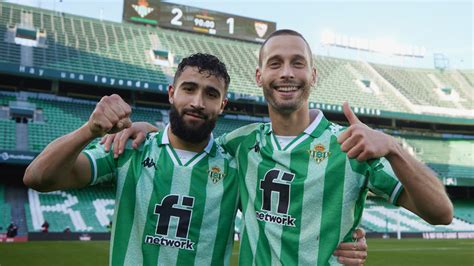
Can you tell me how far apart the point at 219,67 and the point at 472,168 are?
38.4 meters

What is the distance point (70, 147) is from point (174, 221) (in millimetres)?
886

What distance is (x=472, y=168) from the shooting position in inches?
1411

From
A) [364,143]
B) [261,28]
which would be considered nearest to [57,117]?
[261,28]

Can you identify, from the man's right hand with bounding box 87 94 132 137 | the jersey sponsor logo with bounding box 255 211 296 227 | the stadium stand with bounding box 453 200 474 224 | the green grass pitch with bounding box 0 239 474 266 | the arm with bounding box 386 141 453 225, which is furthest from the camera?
the stadium stand with bounding box 453 200 474 224

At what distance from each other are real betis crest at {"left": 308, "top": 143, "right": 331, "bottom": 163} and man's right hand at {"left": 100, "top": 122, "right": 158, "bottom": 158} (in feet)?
4.22

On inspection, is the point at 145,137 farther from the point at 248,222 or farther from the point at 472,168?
the point at 472,168

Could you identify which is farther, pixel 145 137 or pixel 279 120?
pixel 145 137

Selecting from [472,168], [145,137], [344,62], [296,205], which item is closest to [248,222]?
[296,205]

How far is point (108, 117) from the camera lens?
2.51 metres

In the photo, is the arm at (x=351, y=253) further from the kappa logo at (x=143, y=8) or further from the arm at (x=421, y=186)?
the kappa logo at (x=143, y=8)

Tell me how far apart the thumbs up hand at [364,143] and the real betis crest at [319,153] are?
69cm

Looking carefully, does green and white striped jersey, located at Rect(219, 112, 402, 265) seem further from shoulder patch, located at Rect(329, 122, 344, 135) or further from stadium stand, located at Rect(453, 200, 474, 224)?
stadium stand, located at Rect(453, 200, 474, 224)

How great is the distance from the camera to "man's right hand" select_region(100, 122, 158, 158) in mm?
3097

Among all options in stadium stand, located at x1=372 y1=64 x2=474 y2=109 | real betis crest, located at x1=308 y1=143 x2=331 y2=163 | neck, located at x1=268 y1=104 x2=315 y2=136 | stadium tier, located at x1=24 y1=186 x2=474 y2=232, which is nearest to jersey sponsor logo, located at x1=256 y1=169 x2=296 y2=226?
real betis crest, located at x1=308 y1=143 x2=331 y2=163
